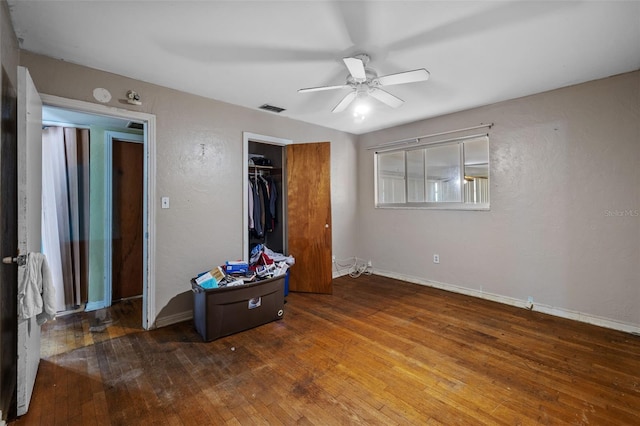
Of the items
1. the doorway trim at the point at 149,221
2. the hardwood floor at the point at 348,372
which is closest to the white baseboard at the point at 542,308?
the hardwood floor at the point at 348,372

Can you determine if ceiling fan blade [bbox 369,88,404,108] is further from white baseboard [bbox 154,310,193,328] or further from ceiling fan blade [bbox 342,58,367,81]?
white baseboard [bbox 154,310,193,328]

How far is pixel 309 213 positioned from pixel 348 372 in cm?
220

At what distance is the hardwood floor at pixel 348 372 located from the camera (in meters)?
1.63

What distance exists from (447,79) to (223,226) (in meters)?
2.75

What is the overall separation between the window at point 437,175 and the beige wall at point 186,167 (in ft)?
6.94

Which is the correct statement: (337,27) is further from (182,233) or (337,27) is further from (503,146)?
(503,146)

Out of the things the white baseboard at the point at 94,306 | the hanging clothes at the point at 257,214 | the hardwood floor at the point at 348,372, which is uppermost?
the hanging clothes at the point at 257,214

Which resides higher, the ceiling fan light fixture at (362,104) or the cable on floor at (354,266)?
the ceiling fan light fixture at (362,104)

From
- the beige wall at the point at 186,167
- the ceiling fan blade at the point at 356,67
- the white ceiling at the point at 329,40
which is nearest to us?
the white ceiling at the point at 329,40

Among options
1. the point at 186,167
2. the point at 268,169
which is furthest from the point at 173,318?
the point at 268,169

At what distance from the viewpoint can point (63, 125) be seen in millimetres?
3225

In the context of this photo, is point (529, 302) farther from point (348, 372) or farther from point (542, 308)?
point (348, 372)

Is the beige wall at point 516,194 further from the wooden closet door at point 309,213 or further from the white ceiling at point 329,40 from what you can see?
the wooden closet door at point 309,213

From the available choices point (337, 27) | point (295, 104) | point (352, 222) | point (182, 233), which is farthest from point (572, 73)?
point (182, 233)
